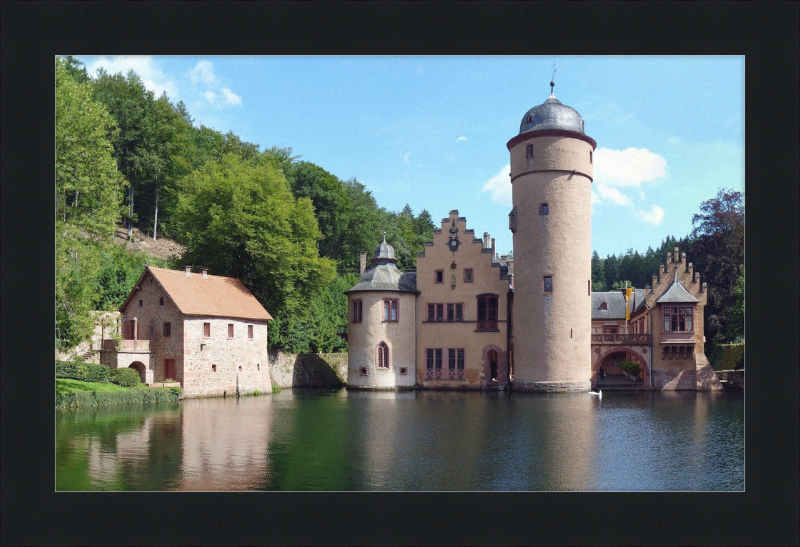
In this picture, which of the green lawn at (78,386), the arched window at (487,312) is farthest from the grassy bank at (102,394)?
the arched window at (487,312)

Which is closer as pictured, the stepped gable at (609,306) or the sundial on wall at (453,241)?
the sundial on wall at (453,241)

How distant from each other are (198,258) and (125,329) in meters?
6.98

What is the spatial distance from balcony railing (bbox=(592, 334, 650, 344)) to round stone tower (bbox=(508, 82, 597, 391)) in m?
1.25

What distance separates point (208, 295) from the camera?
3141 cm

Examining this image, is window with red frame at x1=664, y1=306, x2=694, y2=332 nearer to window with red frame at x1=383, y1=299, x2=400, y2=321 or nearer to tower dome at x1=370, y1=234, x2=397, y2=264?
window with red frame at x1=383, y1=299, x2=400, y2=321

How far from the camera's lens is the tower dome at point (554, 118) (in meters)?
33.8

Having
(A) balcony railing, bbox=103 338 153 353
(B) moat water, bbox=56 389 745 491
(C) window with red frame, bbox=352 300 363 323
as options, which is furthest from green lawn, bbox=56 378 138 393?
(C) window with red frame, bbox=352 300 363 323

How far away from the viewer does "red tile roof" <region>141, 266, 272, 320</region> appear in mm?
29672

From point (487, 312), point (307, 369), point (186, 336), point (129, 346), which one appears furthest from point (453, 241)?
point (129, 346)

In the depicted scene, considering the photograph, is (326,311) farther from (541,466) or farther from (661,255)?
(661,255)

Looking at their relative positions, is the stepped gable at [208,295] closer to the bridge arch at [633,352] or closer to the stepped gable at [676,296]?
the bridge arch at [633,352]

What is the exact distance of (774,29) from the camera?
750 centimetres

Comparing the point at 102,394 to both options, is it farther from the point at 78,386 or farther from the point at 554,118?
the point at 554,118

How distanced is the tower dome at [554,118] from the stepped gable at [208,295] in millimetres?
15888
